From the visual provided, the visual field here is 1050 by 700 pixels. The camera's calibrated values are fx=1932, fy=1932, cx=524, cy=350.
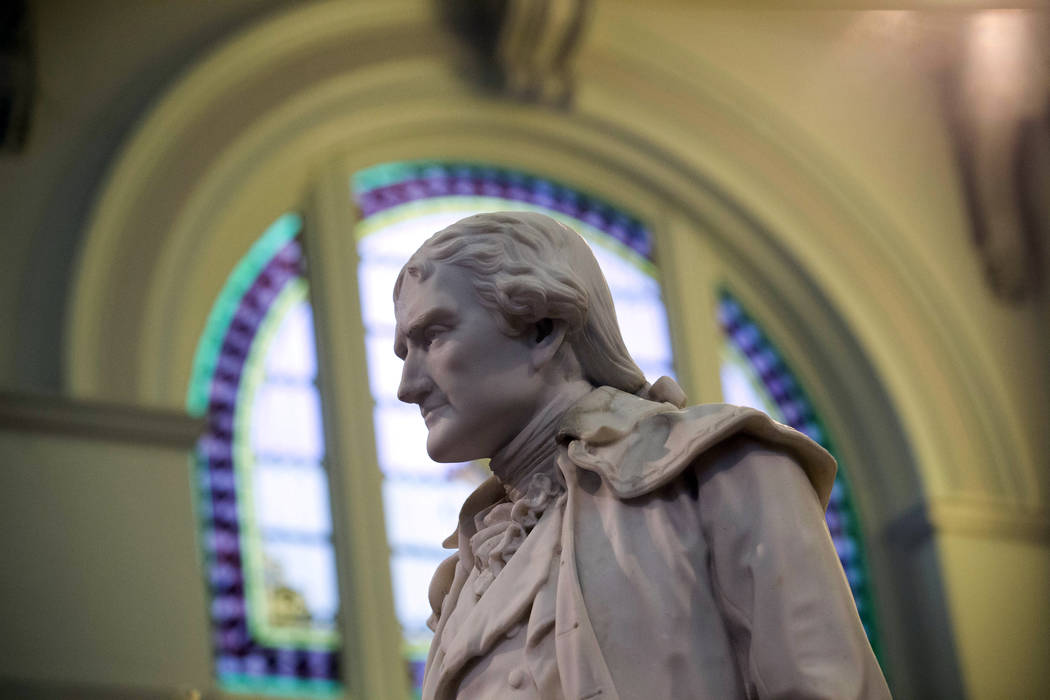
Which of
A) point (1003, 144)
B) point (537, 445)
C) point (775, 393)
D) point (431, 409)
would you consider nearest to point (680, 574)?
point (537, 445)

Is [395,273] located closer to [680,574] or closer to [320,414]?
[320,414]

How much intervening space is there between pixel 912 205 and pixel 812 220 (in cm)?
59

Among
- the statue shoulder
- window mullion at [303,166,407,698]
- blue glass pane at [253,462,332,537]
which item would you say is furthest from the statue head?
blue glass pane at [253,462,332,537]

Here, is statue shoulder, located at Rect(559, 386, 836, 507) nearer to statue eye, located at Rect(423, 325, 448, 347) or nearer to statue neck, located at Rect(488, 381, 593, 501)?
statue neck, located at Rect(488, 381, 593, 501)

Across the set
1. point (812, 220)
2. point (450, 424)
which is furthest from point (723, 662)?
point (812, 220)

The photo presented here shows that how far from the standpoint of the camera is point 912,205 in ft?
30.8

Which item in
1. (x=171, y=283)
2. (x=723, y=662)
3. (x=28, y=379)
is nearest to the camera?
(x=723, y=662)

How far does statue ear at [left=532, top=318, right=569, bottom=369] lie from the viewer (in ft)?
8.86

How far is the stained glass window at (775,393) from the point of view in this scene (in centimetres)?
907

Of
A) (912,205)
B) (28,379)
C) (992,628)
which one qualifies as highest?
(912,205)

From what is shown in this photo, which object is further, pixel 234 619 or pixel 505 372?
pixel 234 619

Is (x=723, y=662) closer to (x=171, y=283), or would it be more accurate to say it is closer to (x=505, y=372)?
(x=505, y=372)

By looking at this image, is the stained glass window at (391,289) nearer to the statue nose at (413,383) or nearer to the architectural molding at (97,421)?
the architectural molding at (97,421)

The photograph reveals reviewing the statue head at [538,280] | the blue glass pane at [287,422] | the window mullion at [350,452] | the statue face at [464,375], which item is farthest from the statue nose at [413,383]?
the blue glass pane at [287,422]
